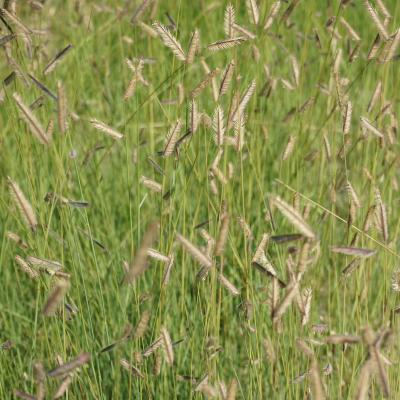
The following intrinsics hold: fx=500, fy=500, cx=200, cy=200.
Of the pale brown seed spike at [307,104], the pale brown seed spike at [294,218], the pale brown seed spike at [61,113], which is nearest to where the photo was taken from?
the pale brown seed spike at [294,218]

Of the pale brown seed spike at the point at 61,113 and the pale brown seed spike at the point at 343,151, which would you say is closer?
the pale brown seed spike at the point at 61,113

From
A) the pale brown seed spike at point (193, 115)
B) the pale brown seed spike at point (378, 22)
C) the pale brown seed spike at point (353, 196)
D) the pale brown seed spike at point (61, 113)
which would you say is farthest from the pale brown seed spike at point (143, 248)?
the pale brown seed spike at point (378, 22)

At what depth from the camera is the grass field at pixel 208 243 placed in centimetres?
115

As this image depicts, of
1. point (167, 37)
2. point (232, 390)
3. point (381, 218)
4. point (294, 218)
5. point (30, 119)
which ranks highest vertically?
point (167, 37)

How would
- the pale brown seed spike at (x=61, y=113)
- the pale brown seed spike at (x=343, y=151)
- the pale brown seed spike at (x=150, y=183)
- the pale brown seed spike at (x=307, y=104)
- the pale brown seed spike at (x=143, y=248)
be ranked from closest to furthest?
the pale brown seed spike at (x=143, y=248) → the pale brown seed spike at (x=61, y=113) → the pale brown seed spike at (x=150, y=183) → the pale brown seed spike at (x=343, y=151) → the pale brown seed spike at (x=307, y=104)

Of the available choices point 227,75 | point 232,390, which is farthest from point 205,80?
point 232,390

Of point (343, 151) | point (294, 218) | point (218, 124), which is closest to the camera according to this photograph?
point (294, 218)

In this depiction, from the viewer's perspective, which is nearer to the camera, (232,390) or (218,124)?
(232,390)

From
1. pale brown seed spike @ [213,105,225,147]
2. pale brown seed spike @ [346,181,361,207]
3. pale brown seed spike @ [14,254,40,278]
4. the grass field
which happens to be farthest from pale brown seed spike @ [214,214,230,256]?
pale brown seed spike @ [14,254,40,278]

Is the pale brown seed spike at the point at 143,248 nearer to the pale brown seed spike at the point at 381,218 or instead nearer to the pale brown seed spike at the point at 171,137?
the pale brown seed spike at the point at 171,137

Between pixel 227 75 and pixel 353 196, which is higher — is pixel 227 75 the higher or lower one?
the higher one

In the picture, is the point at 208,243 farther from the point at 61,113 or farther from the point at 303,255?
the point at 61,113

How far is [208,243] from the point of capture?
112cm

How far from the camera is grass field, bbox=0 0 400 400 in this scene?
3.76ft
